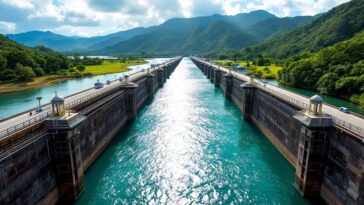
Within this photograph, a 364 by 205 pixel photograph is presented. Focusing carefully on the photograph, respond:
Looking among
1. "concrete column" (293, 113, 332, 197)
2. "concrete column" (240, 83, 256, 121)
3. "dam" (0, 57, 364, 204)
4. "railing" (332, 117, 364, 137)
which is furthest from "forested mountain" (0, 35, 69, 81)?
"railing" (332, 117, 364, 137)

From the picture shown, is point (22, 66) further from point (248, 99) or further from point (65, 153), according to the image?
point (65, 153)

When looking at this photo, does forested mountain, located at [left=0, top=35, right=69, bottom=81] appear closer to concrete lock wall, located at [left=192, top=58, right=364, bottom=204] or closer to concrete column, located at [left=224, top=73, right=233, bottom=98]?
concrete column, located at [left=224, top=73, right=233, bottom=98]

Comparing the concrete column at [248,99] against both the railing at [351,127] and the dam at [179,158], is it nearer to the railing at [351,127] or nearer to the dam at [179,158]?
the dam at [179,158]

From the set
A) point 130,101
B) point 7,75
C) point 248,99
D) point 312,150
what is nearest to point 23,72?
point 7,75

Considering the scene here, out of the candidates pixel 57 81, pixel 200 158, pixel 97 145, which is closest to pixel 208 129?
pixel 200 158

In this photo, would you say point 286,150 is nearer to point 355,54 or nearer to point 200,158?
point 200,158
